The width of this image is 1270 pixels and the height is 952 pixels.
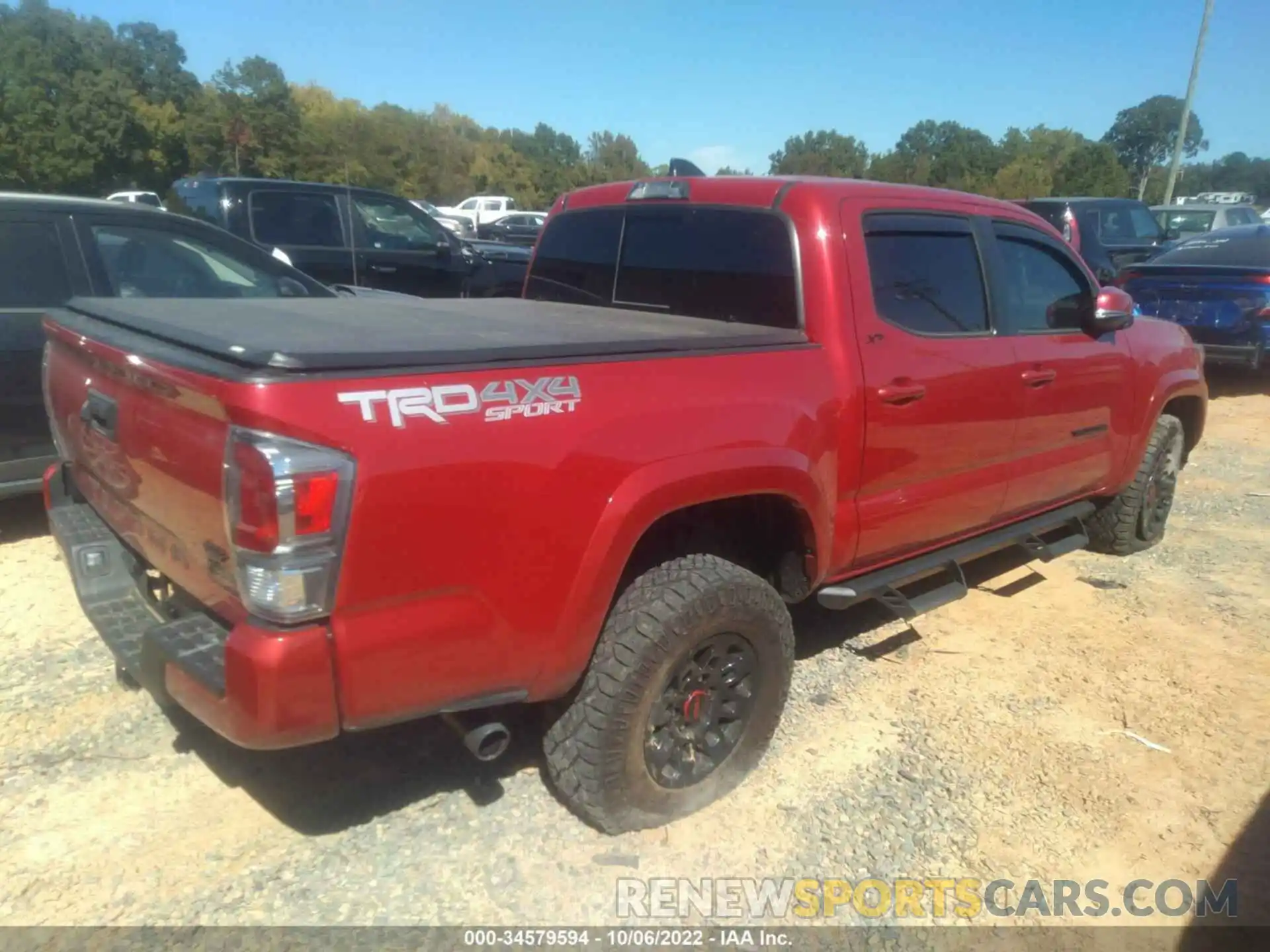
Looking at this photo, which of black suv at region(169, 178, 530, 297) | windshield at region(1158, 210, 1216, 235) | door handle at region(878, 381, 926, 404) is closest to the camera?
door handle at region(878, 381, 926, 404)

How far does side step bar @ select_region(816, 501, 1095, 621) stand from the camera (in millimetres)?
3377

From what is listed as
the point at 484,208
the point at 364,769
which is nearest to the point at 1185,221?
the point at 364,769

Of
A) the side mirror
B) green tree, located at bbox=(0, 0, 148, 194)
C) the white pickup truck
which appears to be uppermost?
green tree, located at bbox=(0, 0, 148, 194)

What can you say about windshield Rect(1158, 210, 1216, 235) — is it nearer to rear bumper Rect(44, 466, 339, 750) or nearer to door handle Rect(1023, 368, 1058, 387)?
door handle Rect(1023, 368, 1058, 387)

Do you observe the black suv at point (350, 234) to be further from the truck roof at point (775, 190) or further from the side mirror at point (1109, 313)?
the side mirror at point (1109, 313)

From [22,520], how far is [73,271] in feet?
4.78

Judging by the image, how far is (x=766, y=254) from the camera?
3.28 meters

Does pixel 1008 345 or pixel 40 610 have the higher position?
pixel 1008 345

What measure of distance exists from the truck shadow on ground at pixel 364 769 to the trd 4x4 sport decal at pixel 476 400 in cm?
98

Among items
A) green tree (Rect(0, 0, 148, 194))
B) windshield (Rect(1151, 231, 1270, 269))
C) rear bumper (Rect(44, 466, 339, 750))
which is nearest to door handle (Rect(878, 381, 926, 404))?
rear bumper (Rect(44, 466, 339, 750))

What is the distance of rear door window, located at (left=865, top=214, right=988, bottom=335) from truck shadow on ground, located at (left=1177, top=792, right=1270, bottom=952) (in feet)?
6.38

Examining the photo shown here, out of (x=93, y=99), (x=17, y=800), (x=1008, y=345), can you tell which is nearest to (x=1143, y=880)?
(x=1008, y=345)

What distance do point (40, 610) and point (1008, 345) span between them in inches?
166

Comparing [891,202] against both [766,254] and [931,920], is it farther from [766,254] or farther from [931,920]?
[931,920]
